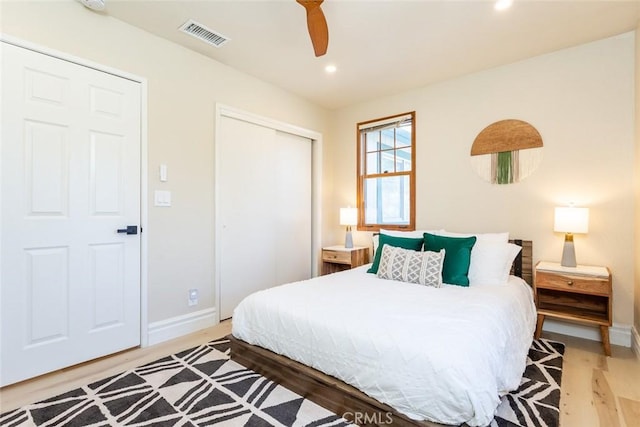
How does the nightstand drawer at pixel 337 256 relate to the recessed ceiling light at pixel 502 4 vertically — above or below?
below

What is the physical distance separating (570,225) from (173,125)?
348 cm

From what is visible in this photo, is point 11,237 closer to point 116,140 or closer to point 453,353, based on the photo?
point 116,140

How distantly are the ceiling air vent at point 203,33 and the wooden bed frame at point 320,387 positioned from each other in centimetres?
244

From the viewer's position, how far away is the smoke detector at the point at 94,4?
2142 millimetres

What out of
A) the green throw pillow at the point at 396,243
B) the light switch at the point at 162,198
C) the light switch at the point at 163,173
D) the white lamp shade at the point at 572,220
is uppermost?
the light switch at the point at 163,173

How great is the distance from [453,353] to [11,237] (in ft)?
8.65

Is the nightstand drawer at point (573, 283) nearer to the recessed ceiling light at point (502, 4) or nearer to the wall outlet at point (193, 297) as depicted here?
the recessed ceiling light at point (502, 4)

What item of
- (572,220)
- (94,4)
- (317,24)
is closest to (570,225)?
(572,220)

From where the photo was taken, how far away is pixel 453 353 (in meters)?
1.35

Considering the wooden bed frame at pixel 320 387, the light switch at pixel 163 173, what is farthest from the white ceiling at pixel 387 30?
the wooden bed frame at pixel 320 387

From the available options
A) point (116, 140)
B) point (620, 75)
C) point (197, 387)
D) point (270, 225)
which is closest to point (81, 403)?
point (197, 387)

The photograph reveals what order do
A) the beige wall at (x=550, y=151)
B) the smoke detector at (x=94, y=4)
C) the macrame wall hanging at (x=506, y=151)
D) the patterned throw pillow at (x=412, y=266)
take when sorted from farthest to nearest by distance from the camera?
the macrame wall hanging at (x=506, y=151)
the beige wall at (x=550, y=151)
the patterned throw pillow at (x=412, y=266)
the smoke detector at (x=94, y=4)

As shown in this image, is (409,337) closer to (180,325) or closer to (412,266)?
(412,266)

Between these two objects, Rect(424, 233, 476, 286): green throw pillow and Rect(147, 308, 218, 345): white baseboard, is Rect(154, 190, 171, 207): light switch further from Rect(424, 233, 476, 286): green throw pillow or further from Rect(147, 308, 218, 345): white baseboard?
Rect(424, 233, 476, 286): green throw pillow
